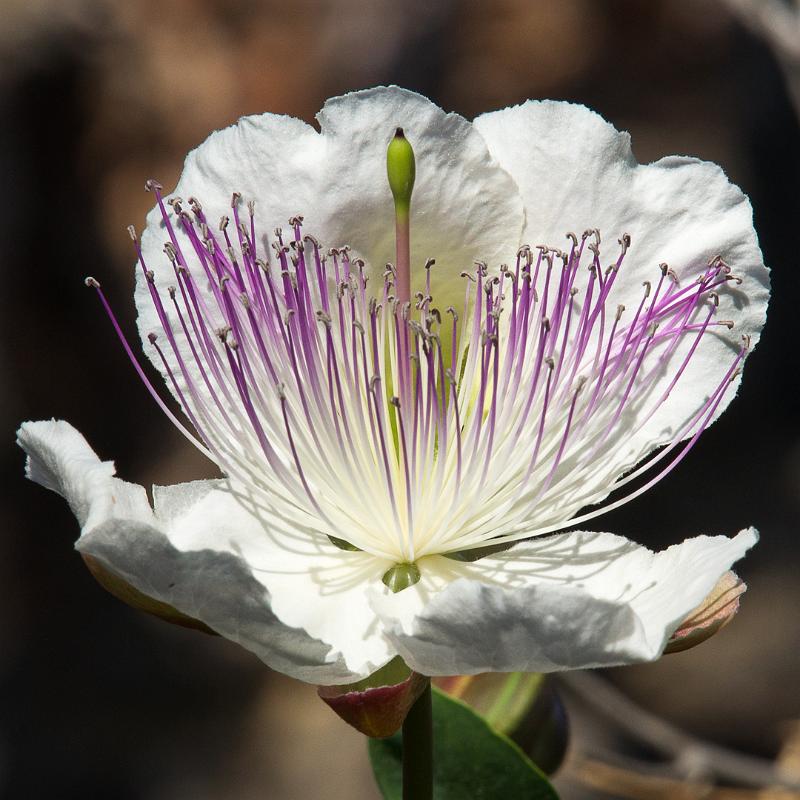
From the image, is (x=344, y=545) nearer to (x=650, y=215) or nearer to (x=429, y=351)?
(x=429, y=351)

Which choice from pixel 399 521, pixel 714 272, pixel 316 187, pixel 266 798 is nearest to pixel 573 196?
pixel 714 272

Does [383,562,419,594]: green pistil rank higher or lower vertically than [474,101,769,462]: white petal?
lower

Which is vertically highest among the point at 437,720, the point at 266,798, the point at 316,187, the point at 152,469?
the point at 316,187

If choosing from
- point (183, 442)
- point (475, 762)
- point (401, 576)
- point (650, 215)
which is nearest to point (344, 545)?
point (401, 576)

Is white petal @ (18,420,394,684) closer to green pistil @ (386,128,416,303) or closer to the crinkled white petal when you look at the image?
the crinkled white petal

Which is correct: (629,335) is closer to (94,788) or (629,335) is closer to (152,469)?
(152,469)

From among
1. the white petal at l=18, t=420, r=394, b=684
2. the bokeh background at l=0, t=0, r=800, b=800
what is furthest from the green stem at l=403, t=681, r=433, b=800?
the bokeh background at l=0, t=0, r=800, b=800
